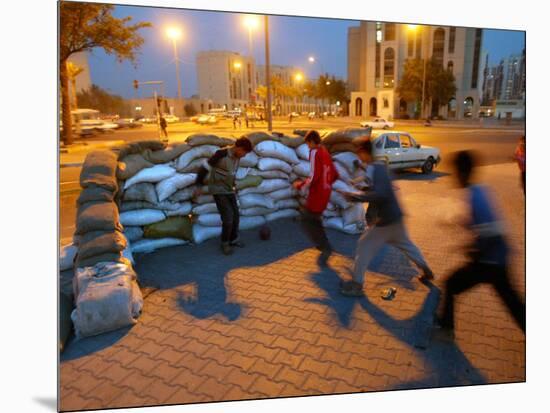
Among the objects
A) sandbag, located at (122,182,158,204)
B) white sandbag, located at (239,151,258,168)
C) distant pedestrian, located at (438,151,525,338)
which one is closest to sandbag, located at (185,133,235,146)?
white sandbag, located at (239,151,258,168)

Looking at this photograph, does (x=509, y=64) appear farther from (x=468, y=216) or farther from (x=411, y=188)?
(x=411, y=188)

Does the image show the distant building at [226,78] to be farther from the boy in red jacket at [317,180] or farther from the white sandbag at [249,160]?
the white sandbag at [249,160]

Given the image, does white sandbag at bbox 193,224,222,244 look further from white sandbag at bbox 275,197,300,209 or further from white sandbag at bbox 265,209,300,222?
white sandbag at bbox 275,197,300,209

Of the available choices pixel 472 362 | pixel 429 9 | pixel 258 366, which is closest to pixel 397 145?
pixel 429 9

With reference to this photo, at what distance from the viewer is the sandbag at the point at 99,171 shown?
139 inches

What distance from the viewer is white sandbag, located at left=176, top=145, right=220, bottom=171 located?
14.9 ft

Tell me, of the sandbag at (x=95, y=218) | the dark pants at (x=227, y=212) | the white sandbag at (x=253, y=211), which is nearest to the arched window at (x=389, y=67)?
the white sandbag at (x=253, y=211)

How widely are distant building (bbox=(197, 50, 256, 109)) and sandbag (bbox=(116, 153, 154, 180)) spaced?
138 cm

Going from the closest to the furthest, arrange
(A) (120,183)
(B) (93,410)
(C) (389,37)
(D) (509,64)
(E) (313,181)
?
(B) (93,410), (D) (509,64), (C) (389,37), (E) (313,181), (A) (120,183)

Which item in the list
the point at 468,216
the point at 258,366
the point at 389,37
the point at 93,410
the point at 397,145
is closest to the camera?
the point at 93,410

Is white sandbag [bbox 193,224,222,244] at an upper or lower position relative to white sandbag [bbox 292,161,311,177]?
lower

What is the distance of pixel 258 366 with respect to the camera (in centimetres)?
240

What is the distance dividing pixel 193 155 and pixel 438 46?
2965 mm

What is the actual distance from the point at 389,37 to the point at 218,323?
276 cm
